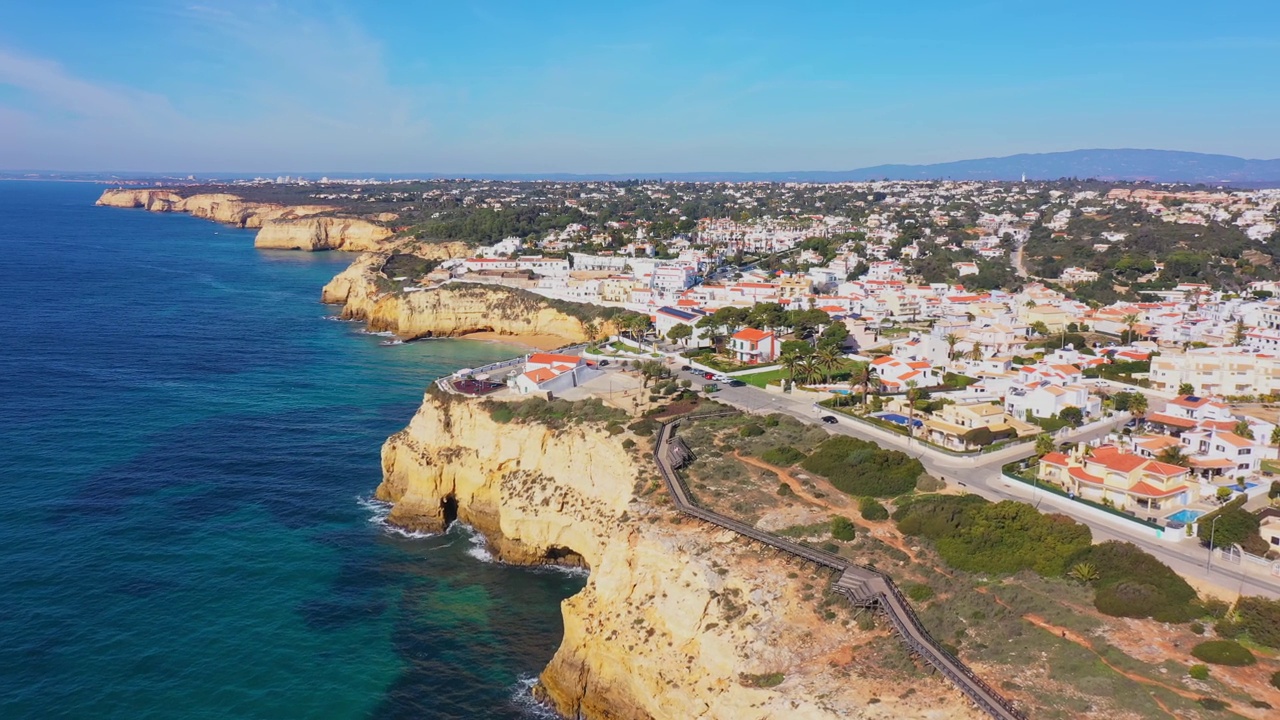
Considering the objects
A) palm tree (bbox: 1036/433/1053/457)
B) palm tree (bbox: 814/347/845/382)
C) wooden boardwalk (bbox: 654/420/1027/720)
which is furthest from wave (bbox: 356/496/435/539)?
palm tree (bbox: 1036/433/1053/457)

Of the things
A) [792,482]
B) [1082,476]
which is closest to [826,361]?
[1082,476]

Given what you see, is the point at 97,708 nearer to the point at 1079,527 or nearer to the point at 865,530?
the point at 865,530

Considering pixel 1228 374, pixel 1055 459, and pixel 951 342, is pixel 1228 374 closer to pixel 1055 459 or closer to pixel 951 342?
pixel 951 342

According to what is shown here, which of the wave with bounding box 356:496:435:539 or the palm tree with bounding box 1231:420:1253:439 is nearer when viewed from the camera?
the wave with bounding box 356:496:435:539

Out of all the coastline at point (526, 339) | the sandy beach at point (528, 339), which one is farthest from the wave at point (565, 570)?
the sandy beach at point (528, 339)

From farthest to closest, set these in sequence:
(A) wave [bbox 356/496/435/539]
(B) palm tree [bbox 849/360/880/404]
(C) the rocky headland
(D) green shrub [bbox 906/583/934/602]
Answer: (C) the rocky headland
(B) palm tree [bbox 849/360/880/404]
(A) wave [bbox 356/496/435/539]
(D) green shrub [bbox 906/583/934/602]

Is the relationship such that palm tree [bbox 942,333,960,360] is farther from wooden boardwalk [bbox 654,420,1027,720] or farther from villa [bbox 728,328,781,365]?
wooden boardwalk [bbox 654,420,1027,720]

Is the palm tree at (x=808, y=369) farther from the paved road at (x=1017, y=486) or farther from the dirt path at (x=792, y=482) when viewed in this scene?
the dirt path at (x=792, y=482)
